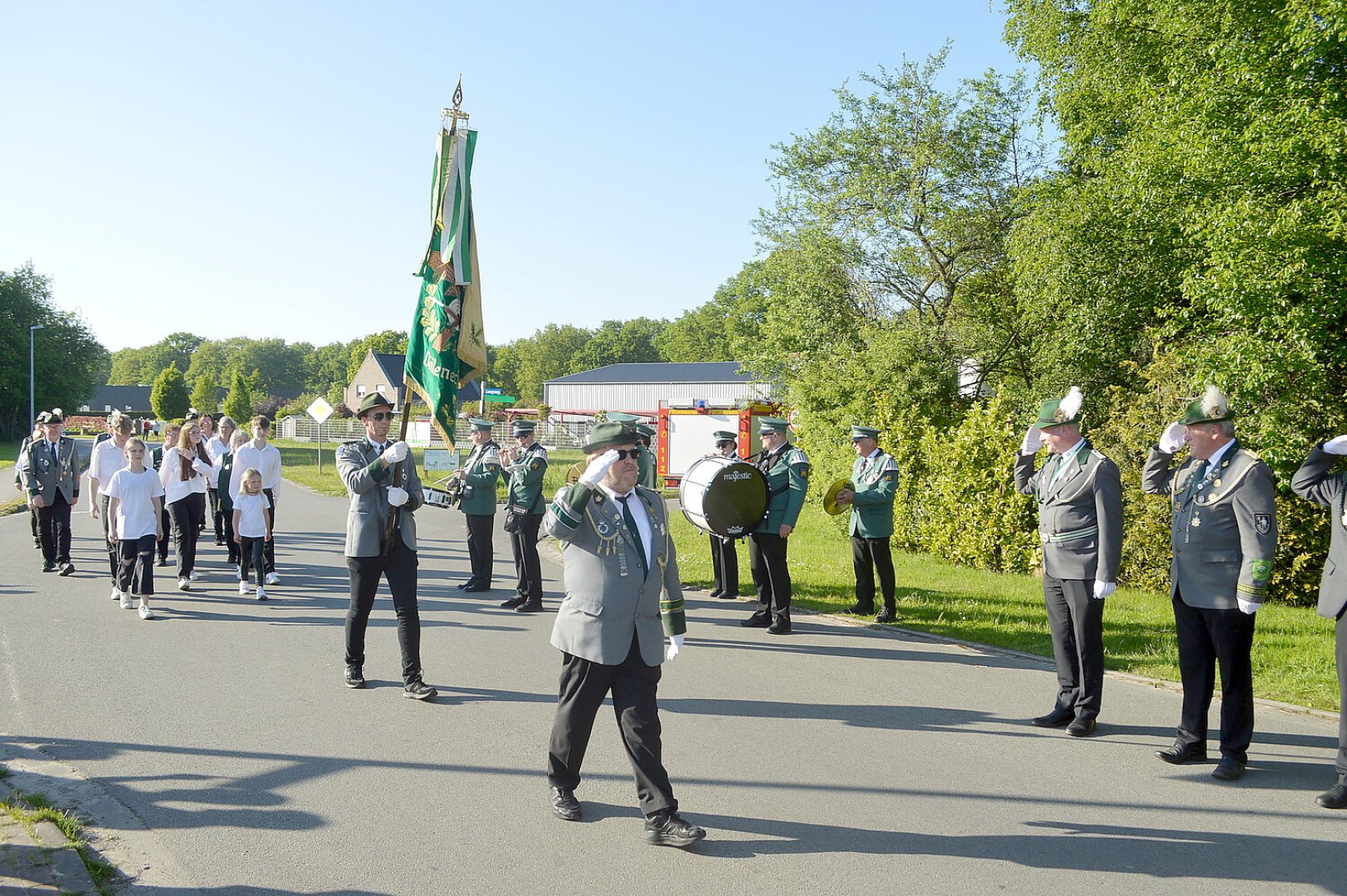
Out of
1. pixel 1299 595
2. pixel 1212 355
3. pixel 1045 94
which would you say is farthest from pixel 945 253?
pixel 1299 595

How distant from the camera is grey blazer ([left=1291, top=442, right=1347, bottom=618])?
17.1ft

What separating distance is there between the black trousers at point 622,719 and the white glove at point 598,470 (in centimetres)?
80

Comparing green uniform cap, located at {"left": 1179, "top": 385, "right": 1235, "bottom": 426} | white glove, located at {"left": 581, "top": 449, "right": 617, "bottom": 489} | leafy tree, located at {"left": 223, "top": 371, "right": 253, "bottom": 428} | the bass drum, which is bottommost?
the bass drum

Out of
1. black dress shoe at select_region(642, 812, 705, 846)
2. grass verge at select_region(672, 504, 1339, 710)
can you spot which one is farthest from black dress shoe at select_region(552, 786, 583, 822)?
grass verge at select_region(672, 504, 1339, 710)

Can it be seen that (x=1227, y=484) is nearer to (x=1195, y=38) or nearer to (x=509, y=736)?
(x=509, y=736)

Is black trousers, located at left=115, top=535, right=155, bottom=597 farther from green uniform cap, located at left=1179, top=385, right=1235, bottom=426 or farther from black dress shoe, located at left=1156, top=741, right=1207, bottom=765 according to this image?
green uniform cap, located at left=1179, top=385, right=1235, bottom=426

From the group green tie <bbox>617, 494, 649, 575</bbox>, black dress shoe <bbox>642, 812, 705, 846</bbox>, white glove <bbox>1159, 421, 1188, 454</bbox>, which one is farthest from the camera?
white glove <bbox>1159, 421, 1188, 454</bbox>

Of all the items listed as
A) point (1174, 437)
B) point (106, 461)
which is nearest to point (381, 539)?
point (1174, 437)

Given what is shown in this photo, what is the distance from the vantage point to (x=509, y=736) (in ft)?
20.4

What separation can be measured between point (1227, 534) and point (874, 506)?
451 cm

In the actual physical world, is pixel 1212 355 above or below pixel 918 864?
above

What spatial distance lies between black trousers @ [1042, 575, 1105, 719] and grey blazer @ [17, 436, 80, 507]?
40.0ft

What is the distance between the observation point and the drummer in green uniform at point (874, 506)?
10.0 meters

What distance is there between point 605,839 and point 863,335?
1751 centimetres
